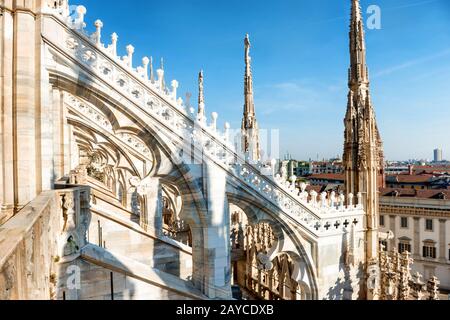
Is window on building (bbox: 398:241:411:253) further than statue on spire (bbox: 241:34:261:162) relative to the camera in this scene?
Yes

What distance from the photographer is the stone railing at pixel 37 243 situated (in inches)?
107

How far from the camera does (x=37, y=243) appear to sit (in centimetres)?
373

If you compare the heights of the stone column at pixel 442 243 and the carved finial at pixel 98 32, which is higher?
the carved finial at pixel 98 32

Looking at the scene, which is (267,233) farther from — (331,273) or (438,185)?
(438,185)

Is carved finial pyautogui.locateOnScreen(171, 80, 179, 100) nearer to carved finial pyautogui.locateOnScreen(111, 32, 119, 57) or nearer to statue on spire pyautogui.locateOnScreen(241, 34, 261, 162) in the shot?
carved finial pyautogui.locateOnScreen(111, 32, 119, 57)

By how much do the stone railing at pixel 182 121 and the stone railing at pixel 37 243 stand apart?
8.68 feet

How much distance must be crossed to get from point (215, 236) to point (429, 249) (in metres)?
41.5

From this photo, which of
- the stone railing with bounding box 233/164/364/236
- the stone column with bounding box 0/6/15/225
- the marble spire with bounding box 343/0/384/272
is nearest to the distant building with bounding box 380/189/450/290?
the marble spire with bounding box 343/0/384/272

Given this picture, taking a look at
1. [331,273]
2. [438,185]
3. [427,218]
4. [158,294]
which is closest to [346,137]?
[331,273]

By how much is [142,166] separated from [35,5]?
29.7ft

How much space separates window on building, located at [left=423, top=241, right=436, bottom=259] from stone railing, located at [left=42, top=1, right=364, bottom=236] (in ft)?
121

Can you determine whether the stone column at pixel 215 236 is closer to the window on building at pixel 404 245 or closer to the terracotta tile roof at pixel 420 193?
the terracotta tile roof at pixel 420 193

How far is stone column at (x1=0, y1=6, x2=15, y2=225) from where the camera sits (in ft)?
18.5

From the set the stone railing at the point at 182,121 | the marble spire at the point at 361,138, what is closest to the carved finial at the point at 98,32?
the stone railing at the point at 182,121
